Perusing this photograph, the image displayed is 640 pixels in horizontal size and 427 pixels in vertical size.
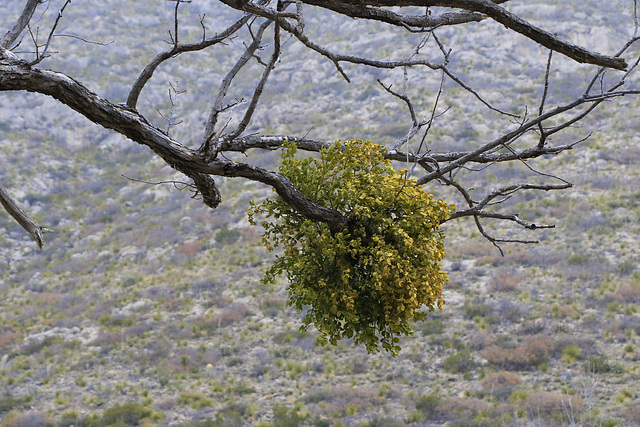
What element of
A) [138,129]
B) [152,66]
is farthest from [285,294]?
[138,129]

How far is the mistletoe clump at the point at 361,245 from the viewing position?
2695 mm

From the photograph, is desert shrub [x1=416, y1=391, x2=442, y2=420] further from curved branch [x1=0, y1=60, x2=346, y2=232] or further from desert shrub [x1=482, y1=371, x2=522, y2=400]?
curved branch [x1=0, y1=60, x2=346, y2=232]

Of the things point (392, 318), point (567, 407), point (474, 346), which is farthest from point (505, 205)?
point (392, 318)

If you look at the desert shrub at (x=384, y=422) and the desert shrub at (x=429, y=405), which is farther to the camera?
the desert shrub at (x=429, y=405)

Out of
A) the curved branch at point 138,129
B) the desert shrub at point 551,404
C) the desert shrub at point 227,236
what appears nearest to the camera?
the curved branch at point 138,129

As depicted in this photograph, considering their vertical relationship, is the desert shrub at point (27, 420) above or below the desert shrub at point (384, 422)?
above

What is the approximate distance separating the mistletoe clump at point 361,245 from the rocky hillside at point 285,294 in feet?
7.67

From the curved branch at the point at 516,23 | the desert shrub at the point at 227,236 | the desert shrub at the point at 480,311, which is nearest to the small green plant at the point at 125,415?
the desert shrub at the point at 480,311

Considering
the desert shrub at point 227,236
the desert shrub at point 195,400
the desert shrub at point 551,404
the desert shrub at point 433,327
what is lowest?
the desert shrub at point 551,404

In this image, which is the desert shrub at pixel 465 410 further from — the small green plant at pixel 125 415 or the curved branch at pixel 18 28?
the curved branch at pixel 18 28

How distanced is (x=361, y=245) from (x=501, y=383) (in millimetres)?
8883

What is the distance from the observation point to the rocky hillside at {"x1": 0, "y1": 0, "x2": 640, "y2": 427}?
10516 millimetres

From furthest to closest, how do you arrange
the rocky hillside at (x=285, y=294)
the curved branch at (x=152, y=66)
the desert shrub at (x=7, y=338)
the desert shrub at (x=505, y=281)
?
the desert shrub at (x=7, y=338) < the desert shrub at (x=505, y=281) < the rocky hillside at (x=285, y=294) < the curved branch at (x=152, y=66)

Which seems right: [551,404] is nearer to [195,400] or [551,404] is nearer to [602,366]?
[602,366]
